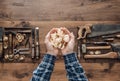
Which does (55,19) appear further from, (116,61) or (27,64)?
(116,61)

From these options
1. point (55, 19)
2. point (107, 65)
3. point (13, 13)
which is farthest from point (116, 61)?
point (13, 13)

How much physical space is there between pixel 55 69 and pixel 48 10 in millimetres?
574

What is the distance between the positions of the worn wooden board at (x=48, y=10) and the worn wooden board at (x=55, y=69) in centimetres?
5

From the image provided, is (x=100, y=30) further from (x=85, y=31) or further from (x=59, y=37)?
(x=59, y=37)

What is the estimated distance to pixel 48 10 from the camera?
317 cm

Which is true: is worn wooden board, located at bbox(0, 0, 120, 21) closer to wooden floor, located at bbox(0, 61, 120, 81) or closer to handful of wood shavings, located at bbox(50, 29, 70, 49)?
wooden floor, located at bbox(0, 61, 120, 81)

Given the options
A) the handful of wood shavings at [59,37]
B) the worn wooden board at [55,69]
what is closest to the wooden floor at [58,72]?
the worn wooden board at [55,69]

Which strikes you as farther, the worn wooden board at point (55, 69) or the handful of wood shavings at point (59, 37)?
the worn wooden board at point (55, 69)

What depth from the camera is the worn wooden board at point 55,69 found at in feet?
10.3

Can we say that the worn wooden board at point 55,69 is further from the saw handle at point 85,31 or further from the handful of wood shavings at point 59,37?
the handful of wood shavings at point 59,37

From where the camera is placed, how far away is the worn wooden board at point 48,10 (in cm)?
316

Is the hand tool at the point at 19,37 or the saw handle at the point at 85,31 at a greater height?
the saw handle at the point at 85,31

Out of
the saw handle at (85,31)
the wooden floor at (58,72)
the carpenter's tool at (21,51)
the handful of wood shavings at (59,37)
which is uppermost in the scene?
the handful of wood shavings at (59,37)

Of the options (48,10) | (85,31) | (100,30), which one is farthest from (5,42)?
(100,30)
